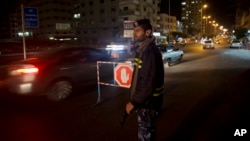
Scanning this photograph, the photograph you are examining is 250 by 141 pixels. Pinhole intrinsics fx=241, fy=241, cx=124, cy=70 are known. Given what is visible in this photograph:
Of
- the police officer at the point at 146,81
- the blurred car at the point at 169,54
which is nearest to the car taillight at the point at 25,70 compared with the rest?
the police officer at the point at 146,81

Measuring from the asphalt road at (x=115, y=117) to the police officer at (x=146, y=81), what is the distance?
1603mm

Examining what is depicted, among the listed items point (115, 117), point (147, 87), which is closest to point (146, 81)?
point (147, 87)

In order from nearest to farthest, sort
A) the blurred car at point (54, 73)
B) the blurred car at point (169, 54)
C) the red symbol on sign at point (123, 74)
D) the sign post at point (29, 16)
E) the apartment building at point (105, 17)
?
the red symbol on sign at point (123, 74) < the blurred car at point (54, 73) < the sign post at point (29, 16) < the blurred car at point (169, 54) < the apartment building at point (105, 17)

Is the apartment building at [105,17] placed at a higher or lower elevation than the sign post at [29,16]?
higher

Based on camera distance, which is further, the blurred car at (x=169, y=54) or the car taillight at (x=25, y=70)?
the blurred car at (x=169, y=54)

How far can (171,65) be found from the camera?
17531 millimetres

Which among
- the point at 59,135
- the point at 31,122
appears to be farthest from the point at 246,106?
the point at 31,122

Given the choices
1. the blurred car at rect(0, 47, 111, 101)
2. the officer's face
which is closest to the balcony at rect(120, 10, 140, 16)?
the blurred car at rect(0, 47, 111, 101)

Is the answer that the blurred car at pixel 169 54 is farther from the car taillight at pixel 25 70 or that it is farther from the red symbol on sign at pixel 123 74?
the car taillight at pixel 25 70

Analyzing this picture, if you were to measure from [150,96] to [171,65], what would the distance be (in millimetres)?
14827

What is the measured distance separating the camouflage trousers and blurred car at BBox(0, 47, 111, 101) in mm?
4752

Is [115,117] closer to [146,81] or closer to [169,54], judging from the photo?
[146,81]

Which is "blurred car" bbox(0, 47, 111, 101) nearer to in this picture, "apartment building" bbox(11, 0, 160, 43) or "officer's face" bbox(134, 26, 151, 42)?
"officer's face" bbox(134, 26, 151, 42)

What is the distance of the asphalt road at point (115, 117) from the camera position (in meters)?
4.92
